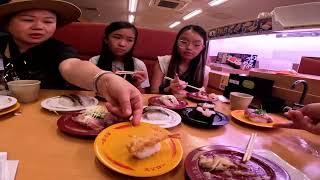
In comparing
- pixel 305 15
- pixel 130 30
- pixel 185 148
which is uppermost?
pixel 305 15

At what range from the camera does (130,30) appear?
6.37ft

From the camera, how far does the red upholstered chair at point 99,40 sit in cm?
223

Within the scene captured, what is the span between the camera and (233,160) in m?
0.59

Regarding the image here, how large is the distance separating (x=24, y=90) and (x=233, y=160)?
2.98 feet

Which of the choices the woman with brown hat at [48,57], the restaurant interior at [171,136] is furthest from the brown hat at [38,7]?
the restaurant interior at [171,136]

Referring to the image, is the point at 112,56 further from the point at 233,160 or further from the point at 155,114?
the point at 233,160

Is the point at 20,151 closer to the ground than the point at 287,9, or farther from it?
closer to the ground

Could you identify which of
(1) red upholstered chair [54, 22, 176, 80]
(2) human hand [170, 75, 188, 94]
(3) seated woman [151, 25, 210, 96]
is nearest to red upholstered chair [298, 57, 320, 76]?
(3) seated woman [151, 25, 210, 96]

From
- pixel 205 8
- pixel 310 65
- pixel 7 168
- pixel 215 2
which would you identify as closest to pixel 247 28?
pixel 310 65

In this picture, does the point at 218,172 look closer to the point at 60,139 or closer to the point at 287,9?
the point at 60,139

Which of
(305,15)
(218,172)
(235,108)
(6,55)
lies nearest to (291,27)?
(305,15)

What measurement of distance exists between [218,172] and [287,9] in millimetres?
1567

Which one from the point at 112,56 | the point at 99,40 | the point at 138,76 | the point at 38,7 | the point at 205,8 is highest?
the point at 205,8

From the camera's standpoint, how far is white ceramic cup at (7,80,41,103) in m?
0.96
